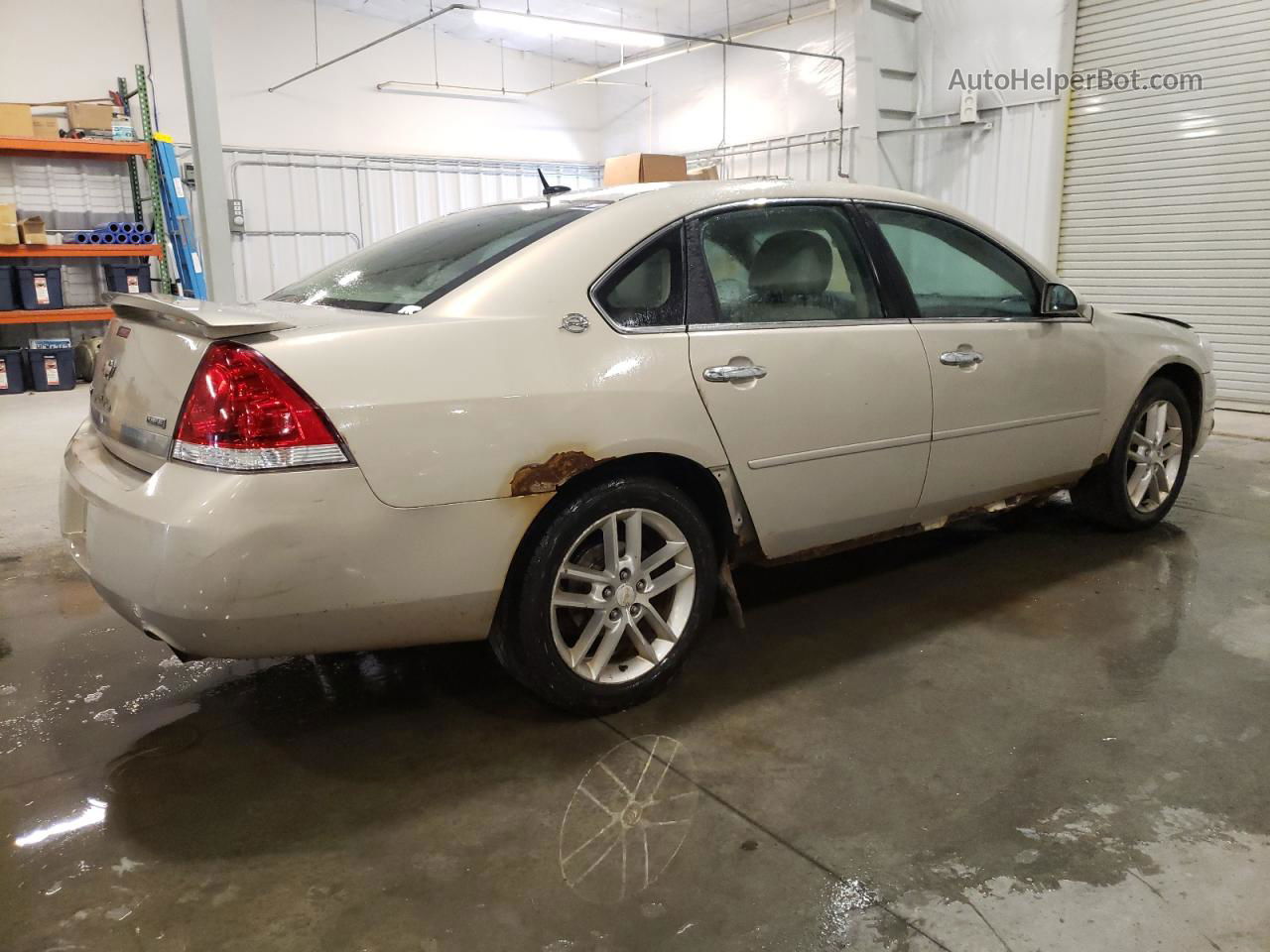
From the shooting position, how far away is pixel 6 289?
9.41m

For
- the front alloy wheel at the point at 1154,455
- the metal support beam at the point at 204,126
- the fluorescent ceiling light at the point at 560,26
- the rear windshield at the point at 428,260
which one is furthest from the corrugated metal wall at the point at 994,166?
the rear windshield at the point at 428,260

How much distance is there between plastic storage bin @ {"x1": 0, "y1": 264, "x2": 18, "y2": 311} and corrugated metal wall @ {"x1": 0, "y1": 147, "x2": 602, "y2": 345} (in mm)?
1116

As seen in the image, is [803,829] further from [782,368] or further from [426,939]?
[782,368]

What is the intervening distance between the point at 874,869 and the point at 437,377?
135cm

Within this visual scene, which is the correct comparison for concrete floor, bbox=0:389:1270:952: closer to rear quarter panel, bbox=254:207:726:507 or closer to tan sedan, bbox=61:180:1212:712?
tan sedan, bbox=61:180:1212:712

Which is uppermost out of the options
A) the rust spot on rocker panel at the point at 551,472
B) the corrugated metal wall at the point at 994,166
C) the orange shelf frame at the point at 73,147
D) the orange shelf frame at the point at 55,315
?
the orange shelf frame at the point at 73,147

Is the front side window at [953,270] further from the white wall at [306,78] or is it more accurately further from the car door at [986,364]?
the white wall at [306,78]

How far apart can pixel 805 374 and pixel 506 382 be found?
92cm

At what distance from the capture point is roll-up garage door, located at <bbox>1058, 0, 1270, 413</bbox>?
24.4 feet

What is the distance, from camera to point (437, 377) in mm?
2037

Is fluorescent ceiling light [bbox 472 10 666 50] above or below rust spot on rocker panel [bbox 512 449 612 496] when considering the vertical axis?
above

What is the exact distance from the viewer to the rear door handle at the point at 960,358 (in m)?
2.98

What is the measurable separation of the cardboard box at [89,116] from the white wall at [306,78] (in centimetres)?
164

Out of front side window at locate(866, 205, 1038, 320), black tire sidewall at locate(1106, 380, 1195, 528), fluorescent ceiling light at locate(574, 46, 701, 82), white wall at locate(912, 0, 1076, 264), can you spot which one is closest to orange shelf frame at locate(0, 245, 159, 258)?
fluorescent ceiling light at locate(574, 46, 701, 82)
